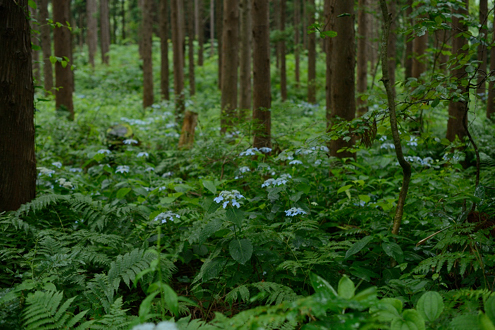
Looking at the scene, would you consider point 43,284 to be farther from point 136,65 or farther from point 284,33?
point 136,65

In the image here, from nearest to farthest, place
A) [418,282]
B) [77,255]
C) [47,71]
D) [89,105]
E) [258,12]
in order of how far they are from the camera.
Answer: [418,282]
[77,255]
[258,12]
[89,105]
[47,71]

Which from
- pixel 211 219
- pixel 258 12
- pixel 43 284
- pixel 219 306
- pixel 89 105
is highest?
pixel 258 12

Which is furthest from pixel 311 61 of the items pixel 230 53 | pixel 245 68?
pixel 230 53

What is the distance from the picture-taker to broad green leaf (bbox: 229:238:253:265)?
2648 millimetres

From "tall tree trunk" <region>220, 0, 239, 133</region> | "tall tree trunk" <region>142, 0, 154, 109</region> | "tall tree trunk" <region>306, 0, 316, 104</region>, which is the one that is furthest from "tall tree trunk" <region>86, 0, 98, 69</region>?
"tall tree trunk" <region>220, 0, 239, 133</region>

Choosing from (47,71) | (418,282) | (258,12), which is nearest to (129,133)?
(258,12)

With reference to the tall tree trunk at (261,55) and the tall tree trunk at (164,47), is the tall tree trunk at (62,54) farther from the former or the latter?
the tall tree trunk at (261,55)

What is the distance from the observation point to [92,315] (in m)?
2.54

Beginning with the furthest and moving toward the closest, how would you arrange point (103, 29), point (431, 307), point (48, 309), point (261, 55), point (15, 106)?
point (103, 29)
point (261, 55)
point (15, 106)
point (48, 309)
point (431, 307)

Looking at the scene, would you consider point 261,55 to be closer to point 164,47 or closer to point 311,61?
point 164,47

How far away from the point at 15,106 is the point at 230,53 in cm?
717

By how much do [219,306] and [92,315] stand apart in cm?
91

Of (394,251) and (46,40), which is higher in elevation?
(46,40)

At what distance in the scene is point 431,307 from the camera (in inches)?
68.9
